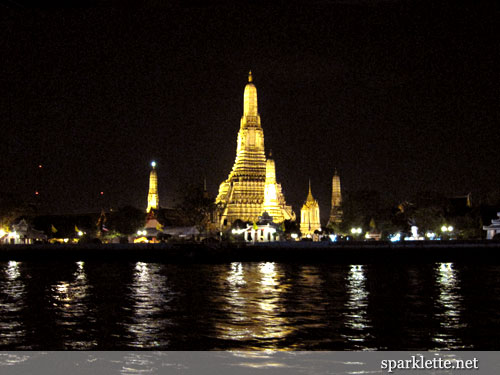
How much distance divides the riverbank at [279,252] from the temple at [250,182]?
21464 millimetres

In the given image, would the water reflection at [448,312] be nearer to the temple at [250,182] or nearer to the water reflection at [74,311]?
the water reflection at [74,311]

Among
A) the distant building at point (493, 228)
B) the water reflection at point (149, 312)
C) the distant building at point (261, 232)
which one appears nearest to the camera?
the water reflection at point (149, 312)

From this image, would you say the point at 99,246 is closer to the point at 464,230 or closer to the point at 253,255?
Answer: the point at 253,255

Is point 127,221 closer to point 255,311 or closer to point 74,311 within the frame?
point 74,311

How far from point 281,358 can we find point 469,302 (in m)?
10.8

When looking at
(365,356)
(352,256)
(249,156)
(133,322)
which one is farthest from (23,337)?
(249,156)

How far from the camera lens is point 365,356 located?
1136 centimetres

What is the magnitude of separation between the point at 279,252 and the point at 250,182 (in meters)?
30.2

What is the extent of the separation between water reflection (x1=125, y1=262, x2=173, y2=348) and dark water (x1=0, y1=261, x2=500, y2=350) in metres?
0.03

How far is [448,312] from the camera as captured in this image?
17891mm

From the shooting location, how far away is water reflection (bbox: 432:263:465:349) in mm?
13250

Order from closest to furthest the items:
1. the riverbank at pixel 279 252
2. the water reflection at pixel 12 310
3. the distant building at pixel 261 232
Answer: the water reflection at pixel 12 310, the riverbank at pixel 279 252, the distant building at pixel 261 232

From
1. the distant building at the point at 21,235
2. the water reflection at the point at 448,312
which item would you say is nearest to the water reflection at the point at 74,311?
the water reflection at the point at 448,312

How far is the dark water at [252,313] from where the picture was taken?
13.4m
